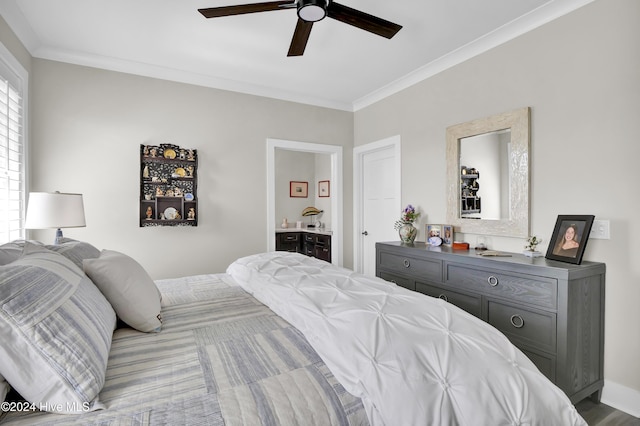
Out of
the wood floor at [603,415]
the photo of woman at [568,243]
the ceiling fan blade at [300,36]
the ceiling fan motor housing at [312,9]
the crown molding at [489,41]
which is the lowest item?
the wood floor at [603,415]

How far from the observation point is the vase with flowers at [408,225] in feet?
10.5

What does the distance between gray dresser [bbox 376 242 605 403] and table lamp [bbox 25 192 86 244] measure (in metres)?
2.86

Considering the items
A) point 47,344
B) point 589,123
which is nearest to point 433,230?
point 589,123

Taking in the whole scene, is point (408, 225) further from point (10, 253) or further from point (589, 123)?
point (10, 253)

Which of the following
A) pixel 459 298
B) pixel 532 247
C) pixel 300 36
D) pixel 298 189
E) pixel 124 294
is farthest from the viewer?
pixel 298 189

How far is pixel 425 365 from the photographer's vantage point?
0.94 m

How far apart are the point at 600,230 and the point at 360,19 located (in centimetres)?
202

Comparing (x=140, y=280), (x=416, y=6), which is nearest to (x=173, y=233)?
(x=140, y=280)

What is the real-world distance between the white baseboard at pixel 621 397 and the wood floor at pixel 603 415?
3cm

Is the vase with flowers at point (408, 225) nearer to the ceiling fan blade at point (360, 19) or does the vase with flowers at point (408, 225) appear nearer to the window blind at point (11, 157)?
the ceiling fan blade at point (360, 19)

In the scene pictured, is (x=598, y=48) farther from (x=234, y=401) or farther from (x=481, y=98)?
(x=234, y=401)

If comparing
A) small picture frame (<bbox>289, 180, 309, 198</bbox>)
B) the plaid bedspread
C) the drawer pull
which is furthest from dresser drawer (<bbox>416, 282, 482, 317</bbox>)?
small picture frame (<bbox>289, 180, 309, 198</bbox>)

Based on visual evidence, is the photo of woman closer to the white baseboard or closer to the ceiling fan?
the white baseboard

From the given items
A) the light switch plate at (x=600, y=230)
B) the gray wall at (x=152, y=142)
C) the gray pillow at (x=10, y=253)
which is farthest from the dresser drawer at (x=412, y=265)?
the gray pillow at (x=10, y=253)
